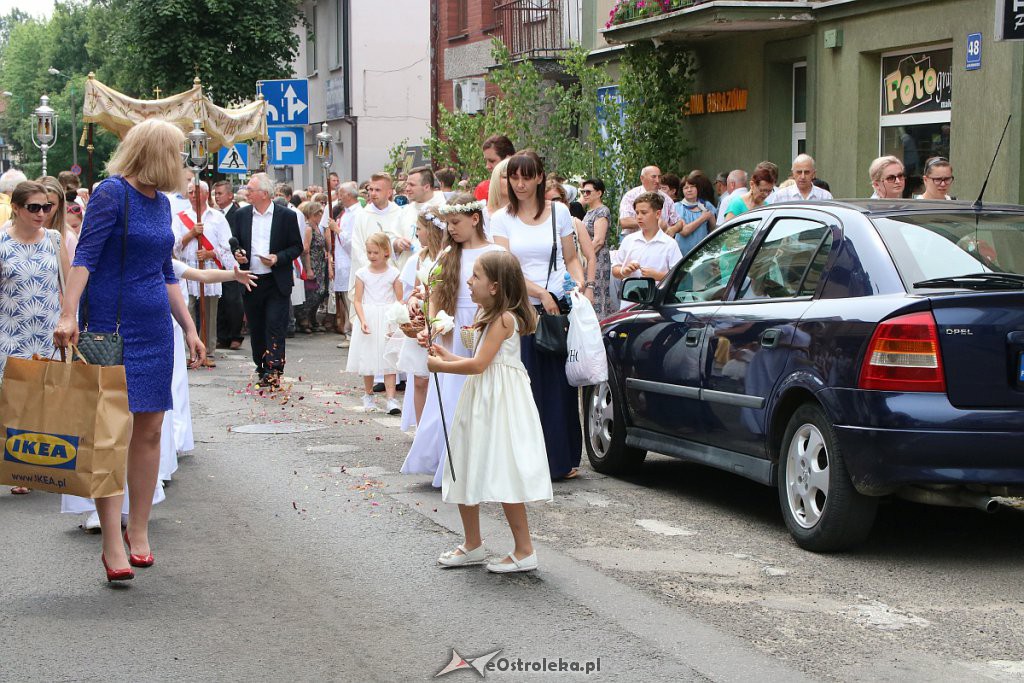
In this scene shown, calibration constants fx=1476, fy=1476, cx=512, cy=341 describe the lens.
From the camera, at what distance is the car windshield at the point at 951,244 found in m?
6.77

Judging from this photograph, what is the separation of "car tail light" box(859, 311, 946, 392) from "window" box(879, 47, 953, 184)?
9809mm

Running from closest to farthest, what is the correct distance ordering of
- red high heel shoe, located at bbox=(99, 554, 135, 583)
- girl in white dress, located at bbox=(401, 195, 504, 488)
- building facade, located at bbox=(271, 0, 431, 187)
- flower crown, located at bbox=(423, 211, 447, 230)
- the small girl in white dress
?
red high heel shoe, located at bbox=(99, 554, 135, 583)
girl in white dress, located at bbox=(401, 195, 504, 488)
flower crown, located at bbox=(423, 211, 447, 230)
the small girl in white dress
building facade, located at bbox=(271, 0, 431, 187)

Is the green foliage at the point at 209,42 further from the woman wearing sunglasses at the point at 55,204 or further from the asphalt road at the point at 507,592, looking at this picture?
the asphalt road at the point at 507,592

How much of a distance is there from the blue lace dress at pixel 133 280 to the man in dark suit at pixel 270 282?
7.28m

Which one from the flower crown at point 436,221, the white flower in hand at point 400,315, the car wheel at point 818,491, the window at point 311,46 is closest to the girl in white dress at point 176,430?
the white flower in hand at point 400,315

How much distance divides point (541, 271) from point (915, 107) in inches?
354

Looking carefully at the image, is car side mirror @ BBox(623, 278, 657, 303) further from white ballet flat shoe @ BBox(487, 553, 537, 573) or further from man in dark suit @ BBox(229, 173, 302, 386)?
man in dark suit @ BBox(229, 173, 302, 386)

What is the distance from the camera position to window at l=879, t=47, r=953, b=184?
1584cm

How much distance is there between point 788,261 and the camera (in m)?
7.55

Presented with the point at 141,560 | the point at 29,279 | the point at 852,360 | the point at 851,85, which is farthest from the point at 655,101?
the point at 141,560

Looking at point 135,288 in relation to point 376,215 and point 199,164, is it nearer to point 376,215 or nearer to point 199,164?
point 376,215

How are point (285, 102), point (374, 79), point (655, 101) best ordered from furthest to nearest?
point (374, 79) < point (285, 102) < point (655, 101)

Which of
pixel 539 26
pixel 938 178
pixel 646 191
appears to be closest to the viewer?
pixel 938 178

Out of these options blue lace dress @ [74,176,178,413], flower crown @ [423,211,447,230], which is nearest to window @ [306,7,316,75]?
flower crown @ [423,211,447,230]
